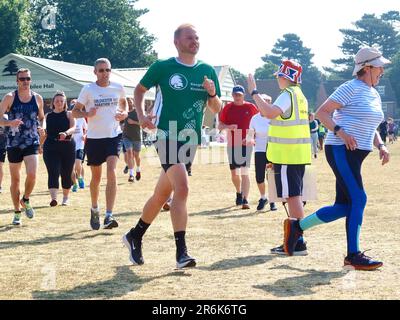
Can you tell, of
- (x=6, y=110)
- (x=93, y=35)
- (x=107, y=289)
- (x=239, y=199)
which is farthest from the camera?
(x=93, y=35)

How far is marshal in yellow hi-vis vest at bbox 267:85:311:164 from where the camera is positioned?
24.8 feet

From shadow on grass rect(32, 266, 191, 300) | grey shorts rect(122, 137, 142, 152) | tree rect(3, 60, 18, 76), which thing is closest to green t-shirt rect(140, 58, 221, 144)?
shadow on grass rect(32, 266, 191, 300)

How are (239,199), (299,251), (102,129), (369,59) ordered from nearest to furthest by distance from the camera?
(369,59), (299,251), (102,129), (239,199)

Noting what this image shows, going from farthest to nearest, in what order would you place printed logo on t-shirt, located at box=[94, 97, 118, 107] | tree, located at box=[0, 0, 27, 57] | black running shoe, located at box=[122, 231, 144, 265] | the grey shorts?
tree, located at box=[0, 0, 27, 57], the grey shorts, printed logo on t-shirt, located at box=[94, 97, 118, 107], black running shoe, located at box=[122, 231, 144, 265]

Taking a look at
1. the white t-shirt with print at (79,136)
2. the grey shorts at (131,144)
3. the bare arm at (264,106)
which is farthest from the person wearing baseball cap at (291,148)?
the grey shorts at (131,144)

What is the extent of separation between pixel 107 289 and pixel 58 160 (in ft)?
22.2

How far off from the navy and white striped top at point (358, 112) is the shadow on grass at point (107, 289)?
202 centimetres

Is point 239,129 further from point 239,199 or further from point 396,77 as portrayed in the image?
point 396,77

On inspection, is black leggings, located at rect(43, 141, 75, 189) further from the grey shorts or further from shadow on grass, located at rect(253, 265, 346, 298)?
Answer: shadow on grass, located at rect(253, 265, 346, 298)

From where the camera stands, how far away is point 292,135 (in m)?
7.61

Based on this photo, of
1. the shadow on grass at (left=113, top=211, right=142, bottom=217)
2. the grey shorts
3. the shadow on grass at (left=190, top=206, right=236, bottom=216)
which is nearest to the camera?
the shadow on grass at (left=113, top=211, right=142, bottom=217)

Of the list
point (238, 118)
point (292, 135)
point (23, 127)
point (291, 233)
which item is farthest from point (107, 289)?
point (238, 118)

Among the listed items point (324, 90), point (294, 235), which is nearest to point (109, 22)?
point (324, 90)
